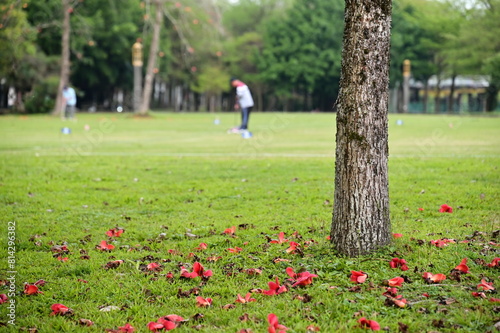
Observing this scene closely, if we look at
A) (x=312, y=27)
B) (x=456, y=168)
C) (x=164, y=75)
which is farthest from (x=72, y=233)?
(x=312, y=27)

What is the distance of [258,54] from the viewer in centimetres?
6688

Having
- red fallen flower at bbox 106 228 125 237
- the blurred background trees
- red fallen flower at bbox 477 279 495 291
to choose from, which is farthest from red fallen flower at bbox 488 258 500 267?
the blurred background trees

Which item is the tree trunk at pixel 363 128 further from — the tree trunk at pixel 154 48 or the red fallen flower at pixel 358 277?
the tree trunk at pixel 154 48

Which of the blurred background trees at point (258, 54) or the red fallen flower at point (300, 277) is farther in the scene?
the blurred background trees at point (258, 54)

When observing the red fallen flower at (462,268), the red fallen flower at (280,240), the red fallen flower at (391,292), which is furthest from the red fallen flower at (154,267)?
the red fallen flower at (462,268)

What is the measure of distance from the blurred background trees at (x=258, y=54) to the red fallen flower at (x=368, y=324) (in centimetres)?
4417

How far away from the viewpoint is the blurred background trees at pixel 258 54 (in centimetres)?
4909

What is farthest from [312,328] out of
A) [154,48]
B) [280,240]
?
[154,48]

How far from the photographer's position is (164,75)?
200 feet

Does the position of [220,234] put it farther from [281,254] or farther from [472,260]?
[472,260]

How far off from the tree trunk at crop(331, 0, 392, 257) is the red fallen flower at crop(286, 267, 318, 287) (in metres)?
0.67

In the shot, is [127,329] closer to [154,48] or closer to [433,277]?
[433,277]

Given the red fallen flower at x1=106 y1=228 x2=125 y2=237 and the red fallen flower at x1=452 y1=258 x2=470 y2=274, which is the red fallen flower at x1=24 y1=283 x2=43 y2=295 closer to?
the red fallen flower at x1=106 y1=228 x2=125 y2=237

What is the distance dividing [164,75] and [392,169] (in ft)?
173
